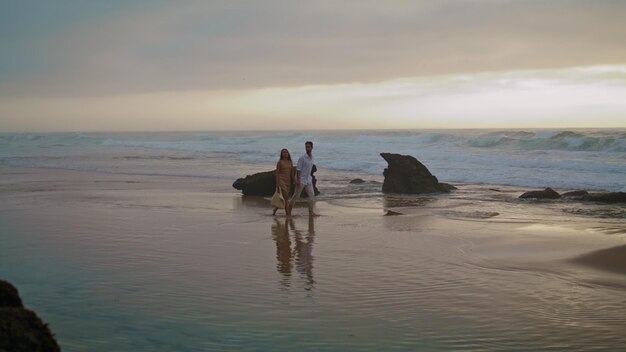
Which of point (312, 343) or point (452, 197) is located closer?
point (312, 343)

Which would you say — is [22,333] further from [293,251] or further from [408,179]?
[408,179]

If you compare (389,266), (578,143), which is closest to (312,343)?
(389,266)

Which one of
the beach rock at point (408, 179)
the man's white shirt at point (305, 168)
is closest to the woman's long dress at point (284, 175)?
the man's white shirt at point (305, 168)

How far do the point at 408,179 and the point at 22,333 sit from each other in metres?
15.5

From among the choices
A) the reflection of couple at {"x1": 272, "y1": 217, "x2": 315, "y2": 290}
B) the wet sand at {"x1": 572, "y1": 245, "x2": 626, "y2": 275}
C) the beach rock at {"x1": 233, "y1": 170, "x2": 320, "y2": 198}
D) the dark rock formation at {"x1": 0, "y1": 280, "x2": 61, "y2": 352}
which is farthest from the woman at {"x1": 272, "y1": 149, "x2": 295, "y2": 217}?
the dark rock formation at {"x1": 0, "y1": 280, "x2": 61, "y2": 352}

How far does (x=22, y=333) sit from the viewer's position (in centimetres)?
324

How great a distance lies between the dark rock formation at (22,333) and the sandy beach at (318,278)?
151 cm

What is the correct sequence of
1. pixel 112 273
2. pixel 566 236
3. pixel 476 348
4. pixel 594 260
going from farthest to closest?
1. pixel 566 236
2. pixel 594 260
3. pixel 112 273
4. pixel 476 348

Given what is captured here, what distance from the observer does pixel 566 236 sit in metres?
10.3

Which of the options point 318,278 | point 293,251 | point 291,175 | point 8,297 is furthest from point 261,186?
point 8,297

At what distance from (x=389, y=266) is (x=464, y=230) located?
3556mm

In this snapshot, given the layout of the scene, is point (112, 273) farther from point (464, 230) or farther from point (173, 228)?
point (464, 230)

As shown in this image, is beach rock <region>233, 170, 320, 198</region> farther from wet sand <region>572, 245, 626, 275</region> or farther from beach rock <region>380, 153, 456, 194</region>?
wet sand <region>572, 245, 626, 275</region>

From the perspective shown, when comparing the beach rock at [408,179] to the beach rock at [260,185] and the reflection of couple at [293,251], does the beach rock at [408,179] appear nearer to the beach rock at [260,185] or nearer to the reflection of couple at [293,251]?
the beach rock at [260,185]
